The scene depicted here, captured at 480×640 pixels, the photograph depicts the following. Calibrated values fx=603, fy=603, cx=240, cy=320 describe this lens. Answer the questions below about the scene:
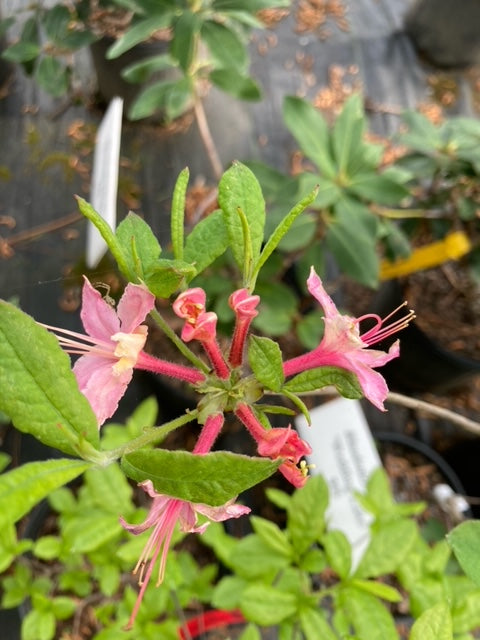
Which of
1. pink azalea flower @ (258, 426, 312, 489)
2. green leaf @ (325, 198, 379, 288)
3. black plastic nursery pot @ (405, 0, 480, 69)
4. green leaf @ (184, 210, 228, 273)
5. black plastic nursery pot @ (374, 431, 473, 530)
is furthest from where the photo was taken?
black plastic nursery pot @ (405, 0, 480, 69)

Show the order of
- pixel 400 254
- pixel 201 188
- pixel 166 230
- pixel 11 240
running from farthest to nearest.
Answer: pixel 201 188, pixel 11 240, pixel 400 254, pixel 166 230

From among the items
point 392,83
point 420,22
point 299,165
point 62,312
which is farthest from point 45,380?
→ point 420,22

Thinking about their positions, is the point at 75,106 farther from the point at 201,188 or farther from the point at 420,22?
the point at 420,22

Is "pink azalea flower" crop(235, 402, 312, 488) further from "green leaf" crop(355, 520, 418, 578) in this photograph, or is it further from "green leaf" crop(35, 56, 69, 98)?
"green leaf" crop(35, 56, 69, 98)

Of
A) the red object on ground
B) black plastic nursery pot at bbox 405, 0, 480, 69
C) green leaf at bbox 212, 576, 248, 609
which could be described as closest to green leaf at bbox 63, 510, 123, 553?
green leaf at bbox 212, 576, 248, 609

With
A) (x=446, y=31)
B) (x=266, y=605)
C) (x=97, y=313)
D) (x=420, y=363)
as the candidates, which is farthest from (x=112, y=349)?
(x=446, y=31)
